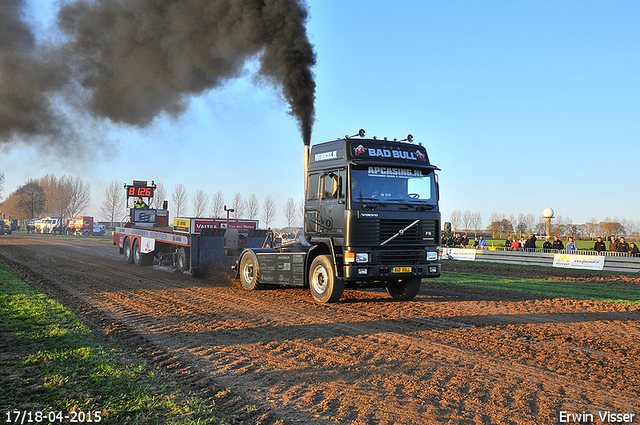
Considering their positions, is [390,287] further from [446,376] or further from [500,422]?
[500,422]

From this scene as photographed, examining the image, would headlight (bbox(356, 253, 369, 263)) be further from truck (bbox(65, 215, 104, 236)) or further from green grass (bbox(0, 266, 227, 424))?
truck (bbox(65, 215, 104, 236))

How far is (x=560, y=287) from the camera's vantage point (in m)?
14.2

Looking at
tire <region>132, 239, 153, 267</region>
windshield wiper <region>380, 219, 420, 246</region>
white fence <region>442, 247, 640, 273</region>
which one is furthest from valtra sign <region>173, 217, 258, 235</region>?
white fence <region>442, 247, 640, 273</region>

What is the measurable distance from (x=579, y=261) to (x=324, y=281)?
15300mm

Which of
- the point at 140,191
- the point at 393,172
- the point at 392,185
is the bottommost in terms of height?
the point at 392,185

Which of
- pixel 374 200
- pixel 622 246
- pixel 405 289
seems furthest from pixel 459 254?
pixel 374 200

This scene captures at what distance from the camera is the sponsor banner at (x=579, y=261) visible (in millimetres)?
19578

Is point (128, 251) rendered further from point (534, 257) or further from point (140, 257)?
point (534, 257)

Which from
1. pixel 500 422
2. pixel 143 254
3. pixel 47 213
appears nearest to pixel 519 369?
pixel 500 422

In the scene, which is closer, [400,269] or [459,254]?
[400,269]

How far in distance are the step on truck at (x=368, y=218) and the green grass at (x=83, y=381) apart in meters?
4.72

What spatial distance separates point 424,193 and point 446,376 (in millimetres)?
5465

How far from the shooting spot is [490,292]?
12703 millimetres

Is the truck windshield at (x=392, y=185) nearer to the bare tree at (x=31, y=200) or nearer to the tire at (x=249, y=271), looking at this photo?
the tire at (x=249, y=271)
